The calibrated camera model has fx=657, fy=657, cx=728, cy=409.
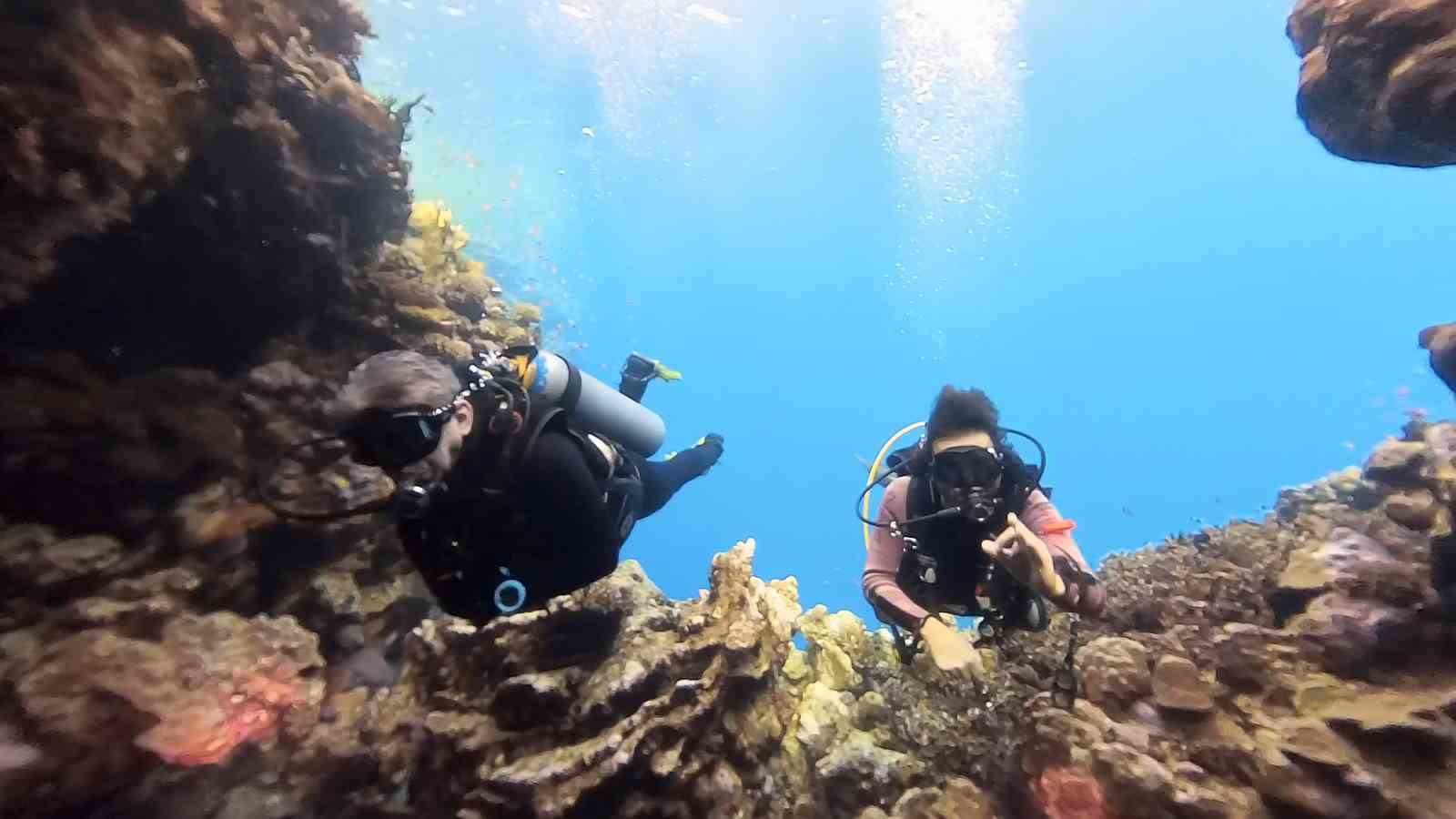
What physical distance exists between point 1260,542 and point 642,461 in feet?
18.7

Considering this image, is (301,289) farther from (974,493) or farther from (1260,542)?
(1260,542)

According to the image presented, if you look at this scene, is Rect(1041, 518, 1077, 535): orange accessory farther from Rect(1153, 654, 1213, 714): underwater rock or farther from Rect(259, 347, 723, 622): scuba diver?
Rect(259, 347, 723, 622): scuba diver

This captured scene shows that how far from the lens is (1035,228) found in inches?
2623

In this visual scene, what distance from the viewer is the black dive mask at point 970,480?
4.32 meters

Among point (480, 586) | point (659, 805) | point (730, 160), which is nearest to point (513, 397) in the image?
→ point (480, 586)

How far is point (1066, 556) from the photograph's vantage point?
3906 mm

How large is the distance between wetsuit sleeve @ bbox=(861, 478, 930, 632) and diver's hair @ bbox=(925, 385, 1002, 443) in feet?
1.81

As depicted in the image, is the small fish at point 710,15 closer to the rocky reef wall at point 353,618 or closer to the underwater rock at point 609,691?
the rocky reef wall at point 353,618

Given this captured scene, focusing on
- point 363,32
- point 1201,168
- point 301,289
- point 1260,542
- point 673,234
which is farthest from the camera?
point 673,234

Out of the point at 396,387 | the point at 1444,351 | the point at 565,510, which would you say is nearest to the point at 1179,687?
the point at 565,510

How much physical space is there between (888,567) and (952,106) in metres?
38.9

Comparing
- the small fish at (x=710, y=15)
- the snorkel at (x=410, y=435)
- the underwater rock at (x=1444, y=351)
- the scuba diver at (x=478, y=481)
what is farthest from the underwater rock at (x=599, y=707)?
the small fish at (x=710, y=15)

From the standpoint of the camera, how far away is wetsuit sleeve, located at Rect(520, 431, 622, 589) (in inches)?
124

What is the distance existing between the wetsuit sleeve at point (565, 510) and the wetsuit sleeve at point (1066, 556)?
2.51 meters
